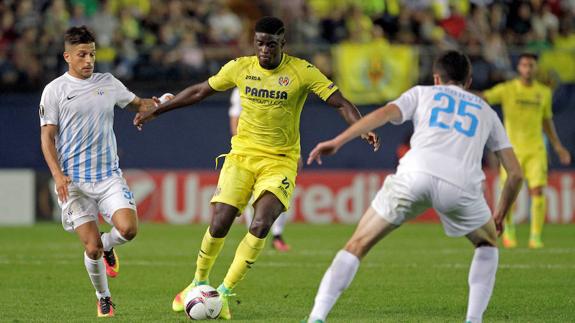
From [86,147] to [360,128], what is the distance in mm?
2958

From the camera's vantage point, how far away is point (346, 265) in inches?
291

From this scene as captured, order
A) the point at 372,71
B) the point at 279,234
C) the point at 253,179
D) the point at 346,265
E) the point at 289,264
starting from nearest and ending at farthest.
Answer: the point at 346,265 → the point at 253,179 → the point at 289,264 → the point at 279,234 → the point at 372,71

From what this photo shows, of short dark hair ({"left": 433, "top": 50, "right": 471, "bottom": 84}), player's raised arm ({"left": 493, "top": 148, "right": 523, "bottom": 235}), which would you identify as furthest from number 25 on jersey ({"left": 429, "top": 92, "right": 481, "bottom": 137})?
player's raised arm ({"left": 493, "top": 148, "right": 523, "bottom": 235})

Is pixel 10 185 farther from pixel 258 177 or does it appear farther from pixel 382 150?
pixel 258 177

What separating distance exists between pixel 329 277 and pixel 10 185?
14.6 m

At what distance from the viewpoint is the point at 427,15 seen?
22.9m

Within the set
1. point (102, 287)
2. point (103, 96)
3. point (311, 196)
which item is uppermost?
point (103, 96)

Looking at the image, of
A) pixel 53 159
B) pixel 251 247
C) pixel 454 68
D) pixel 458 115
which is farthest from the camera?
pixel 251 247

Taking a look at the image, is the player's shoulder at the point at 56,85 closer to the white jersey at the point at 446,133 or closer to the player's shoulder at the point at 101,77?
the player's shoulder at the point at 101,77

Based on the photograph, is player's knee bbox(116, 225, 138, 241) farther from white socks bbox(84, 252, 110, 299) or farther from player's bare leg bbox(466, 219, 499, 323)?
player's bare leg bbox(466, 219, 499, 323)

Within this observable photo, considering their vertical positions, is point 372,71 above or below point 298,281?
above

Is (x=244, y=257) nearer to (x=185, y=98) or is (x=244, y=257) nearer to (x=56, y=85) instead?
(x=185, y=98)

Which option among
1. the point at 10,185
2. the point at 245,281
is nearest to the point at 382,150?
the point at 10,185

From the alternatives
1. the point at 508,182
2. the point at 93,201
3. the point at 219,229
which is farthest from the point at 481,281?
the point at 93,201
